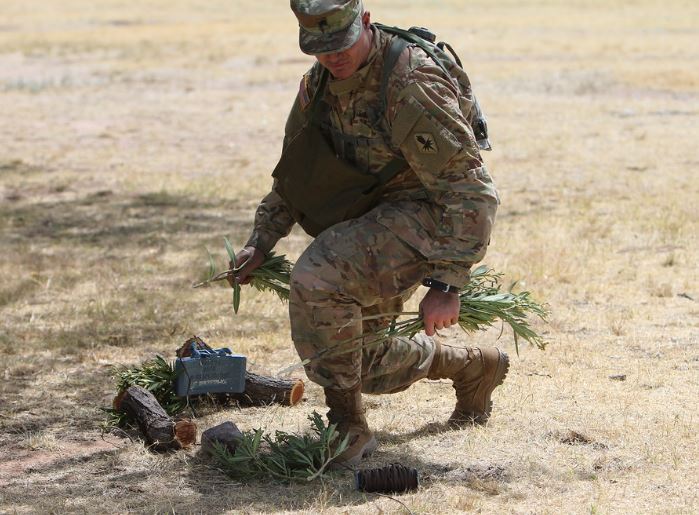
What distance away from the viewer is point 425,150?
4.26m

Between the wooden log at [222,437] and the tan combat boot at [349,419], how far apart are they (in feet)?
1.29

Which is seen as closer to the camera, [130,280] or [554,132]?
[130,280]

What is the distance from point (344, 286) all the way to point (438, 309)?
0.38m

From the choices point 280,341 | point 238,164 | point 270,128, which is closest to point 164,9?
point 270,128

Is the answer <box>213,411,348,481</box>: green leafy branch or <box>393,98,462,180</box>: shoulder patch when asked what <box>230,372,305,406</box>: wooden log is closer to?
<box>213,411,348,481</box>: green leafy branch

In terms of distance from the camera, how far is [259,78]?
20.1 metres

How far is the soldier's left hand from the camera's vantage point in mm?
4309

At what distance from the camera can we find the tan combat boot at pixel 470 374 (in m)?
5.11

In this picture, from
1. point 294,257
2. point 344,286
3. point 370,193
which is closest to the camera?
point 344,286

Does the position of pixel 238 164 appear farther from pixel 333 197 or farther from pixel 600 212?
pixel 333 197

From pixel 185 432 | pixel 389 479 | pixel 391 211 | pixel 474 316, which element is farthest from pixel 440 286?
pixel 185 432

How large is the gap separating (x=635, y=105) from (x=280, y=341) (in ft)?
34.8

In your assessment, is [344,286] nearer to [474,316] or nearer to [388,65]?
[474,316]

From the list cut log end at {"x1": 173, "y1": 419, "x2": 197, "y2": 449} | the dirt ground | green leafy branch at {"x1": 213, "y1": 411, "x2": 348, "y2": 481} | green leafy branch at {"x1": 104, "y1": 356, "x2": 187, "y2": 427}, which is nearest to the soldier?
green leafy branch at {"x1": 213, "y1": 411, "x2": 348, "y2": 481}
